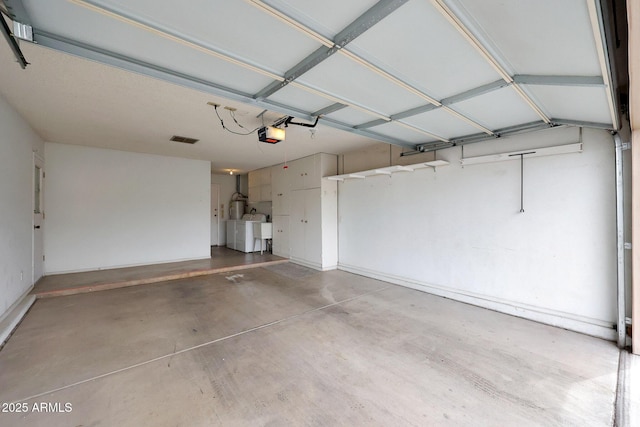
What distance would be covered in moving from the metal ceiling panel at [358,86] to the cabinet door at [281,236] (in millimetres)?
4607

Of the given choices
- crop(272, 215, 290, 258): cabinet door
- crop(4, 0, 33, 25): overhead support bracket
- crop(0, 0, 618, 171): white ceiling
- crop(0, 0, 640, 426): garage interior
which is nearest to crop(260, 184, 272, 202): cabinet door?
crop(272, 215, 290, 258): cabinet door

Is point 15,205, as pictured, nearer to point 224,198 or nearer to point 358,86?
point 358,86

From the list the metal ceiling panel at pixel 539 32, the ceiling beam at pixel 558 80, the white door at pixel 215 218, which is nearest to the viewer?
the metal ceiling panel at pixel 539 32

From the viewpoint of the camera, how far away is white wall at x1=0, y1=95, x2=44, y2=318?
300 centimetres

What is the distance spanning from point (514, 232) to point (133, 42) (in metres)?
4.41

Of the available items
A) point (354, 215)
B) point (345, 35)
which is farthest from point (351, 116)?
point (354, 215)

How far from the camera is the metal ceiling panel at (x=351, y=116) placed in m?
3.02

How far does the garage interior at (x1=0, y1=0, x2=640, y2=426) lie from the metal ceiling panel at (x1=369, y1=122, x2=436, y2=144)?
0.07 meters

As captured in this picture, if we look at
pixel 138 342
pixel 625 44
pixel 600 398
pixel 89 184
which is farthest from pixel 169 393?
pixel 89 184

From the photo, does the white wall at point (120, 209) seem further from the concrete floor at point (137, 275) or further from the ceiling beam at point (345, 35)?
the ceiling beam at point (345, 35)

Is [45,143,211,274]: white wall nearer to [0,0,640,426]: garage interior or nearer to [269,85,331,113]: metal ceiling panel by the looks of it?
[0,0,640,426]: garage interior

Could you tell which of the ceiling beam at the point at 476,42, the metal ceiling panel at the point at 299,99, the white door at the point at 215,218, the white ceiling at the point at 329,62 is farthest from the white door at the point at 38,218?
the ceiling beam at the point at 476,42

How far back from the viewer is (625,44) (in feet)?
5.84

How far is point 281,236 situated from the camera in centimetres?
716
